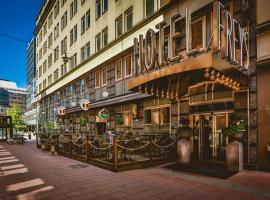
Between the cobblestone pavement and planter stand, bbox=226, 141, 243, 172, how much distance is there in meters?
0.31

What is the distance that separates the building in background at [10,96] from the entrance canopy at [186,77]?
512 feet

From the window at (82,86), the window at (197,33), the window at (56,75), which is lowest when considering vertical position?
the window at (82,86)

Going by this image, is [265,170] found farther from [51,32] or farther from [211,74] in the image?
[51,32]

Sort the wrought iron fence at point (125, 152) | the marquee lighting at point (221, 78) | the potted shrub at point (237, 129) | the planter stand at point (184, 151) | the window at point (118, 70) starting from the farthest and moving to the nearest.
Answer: the window at point (118, 70) < the planter stand at point (184, 151) < the wrought iron fence at point (125, 152) < the potted shrub at point (237, 129) < the marquee lighting at point (221, 78)

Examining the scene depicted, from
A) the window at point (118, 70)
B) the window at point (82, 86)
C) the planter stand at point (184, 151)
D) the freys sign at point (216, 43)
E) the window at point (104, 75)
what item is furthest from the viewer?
the window at point (82, 86)

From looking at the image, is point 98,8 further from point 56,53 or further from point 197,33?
point 56,53

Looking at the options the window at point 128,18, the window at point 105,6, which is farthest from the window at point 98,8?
the window at point 128,18

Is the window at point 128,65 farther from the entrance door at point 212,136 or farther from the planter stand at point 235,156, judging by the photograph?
the planter stand at point 235,156

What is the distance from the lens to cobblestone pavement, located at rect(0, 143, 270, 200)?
6.35m

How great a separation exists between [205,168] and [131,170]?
2910 mm

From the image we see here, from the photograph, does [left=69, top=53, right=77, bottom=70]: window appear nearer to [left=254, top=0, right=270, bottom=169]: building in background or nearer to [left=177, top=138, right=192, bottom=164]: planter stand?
[left=177, top=138, right=192, bottom=164]: planter stand

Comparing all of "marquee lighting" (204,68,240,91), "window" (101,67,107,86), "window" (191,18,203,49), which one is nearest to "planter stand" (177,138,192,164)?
"marquee lighting" (204,68,240,91)

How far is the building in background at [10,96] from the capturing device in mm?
157750

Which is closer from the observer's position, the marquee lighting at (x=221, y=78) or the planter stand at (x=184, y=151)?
the marquee lighting at (x=221, y=78)
